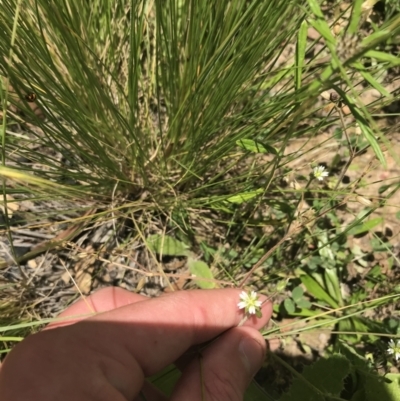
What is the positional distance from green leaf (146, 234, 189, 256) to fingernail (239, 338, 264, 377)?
496mm

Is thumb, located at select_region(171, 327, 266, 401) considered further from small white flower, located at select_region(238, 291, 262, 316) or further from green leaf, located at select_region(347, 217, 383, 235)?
green leaf, located at select_region(347, 217, 383, 235)

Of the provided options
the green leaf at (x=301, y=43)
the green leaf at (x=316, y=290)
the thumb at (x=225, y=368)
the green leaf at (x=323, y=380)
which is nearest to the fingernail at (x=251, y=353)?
the thumb at (x=225, y=368)

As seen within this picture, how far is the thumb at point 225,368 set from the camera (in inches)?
35.3

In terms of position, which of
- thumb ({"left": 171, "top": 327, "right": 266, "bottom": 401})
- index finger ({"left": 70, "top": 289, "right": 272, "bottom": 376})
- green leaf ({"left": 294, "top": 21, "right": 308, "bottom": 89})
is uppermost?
green leaf ({"left": 294, "top": 21, "right": 308, "bottom": 89})

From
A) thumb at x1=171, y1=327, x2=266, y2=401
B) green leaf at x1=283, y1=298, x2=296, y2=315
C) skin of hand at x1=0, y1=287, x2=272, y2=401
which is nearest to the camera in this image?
skin of hand at x1=0, y1=287, x2=272, y2=401

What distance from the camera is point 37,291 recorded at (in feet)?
4.56

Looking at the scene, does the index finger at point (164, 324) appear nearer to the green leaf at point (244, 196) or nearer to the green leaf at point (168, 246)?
the green leaf at point (244, 196)

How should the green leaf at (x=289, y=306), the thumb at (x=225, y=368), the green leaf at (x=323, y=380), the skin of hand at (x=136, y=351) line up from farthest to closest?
1. the green leaf at (x=289, y=306)
2. the green leaf at (x=323, y=380)
3. the thumb at (x=225, y=368)
4. the skin of hand at (x=136, y=351)

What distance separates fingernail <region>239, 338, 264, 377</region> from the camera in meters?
0.97

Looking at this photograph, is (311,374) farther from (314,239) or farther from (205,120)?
(205,120)

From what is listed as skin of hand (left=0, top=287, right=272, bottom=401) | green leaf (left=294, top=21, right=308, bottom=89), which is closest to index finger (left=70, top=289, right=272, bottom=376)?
skin of hand (left=0, top=287, right=272, bottom=401)

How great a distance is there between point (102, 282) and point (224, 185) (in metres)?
0.52

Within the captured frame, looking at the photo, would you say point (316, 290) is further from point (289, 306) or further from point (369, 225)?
point (369, 225)

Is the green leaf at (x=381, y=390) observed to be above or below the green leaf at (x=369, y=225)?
below
